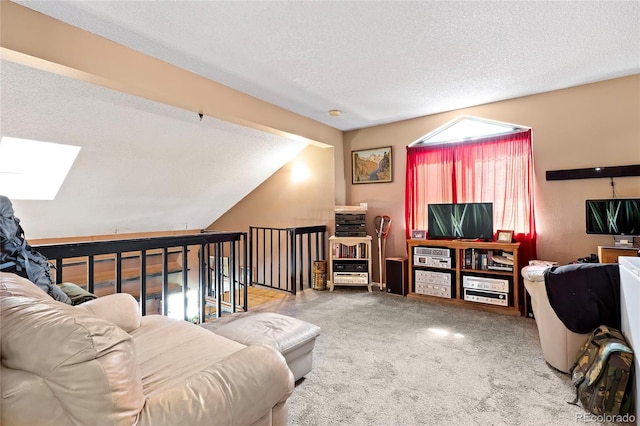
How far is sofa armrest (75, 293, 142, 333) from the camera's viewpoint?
5.85 feet

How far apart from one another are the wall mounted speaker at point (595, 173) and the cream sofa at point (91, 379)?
380cm

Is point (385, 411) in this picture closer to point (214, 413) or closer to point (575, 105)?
point (214, 413)

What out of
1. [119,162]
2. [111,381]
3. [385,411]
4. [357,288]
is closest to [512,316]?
[357,288]

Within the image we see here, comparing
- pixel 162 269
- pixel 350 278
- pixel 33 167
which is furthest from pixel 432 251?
pixel 33 167

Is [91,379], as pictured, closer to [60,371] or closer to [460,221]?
[60,371]

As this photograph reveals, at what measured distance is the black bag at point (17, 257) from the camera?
1578mm

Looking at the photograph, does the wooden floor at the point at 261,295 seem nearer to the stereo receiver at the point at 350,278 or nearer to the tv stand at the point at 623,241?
the stereo receiver at the point at 350,278

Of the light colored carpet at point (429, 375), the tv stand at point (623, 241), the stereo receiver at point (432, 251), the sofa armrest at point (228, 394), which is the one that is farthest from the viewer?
the stereo receiver at point (432, 251)

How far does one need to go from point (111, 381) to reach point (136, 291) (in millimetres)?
6360

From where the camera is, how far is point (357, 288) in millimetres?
4699

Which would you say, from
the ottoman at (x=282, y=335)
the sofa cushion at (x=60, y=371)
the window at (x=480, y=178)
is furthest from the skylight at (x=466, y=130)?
the sofa cushion at (x=60, y=371)

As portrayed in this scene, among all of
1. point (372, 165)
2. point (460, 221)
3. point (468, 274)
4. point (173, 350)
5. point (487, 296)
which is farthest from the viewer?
point (372, 165)

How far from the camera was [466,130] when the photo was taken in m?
4.29

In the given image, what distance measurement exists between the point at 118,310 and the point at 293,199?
12.5ft
